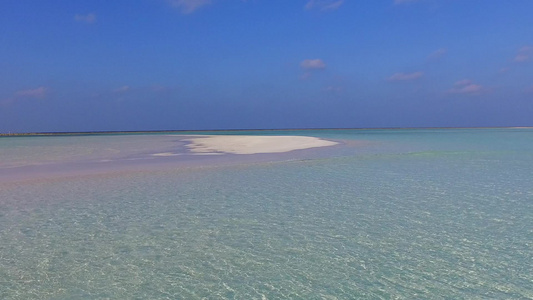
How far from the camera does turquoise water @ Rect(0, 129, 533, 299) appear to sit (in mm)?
4090

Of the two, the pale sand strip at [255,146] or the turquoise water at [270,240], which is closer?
the turquoise water at [270,240]

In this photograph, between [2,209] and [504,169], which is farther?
[504,169]

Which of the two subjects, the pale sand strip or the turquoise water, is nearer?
the turquoise water

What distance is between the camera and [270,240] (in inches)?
224

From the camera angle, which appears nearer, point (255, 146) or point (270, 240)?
point (270, 240)

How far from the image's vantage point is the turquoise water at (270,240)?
409 cm

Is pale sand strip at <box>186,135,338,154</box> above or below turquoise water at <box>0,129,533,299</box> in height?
above

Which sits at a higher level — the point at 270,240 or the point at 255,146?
the point at 255,146

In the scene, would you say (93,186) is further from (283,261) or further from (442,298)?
(442,298)

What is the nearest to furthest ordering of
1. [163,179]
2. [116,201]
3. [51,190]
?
[116,201], [51,190], [163,179]

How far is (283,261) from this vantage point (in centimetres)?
482

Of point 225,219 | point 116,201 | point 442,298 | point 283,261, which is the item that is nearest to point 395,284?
point 442,298

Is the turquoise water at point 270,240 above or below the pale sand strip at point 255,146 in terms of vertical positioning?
below

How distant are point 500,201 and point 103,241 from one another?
25.1ft
